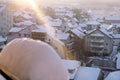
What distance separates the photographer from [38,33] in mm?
10641

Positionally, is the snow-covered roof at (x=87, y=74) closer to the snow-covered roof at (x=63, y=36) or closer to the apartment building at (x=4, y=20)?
the snow-covered roof at (x=63, y=36)

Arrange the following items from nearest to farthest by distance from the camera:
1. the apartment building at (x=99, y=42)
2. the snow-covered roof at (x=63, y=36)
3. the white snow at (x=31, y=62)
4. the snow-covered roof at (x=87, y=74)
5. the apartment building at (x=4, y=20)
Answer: the white snow at (x=31, y=62) → the snow-covered roof at (x=87, y=74) → the snow-covered roof at (x=63, y=36) → the apartment building at (x=99, y=42) → the apartment building at (x=4, y=20)

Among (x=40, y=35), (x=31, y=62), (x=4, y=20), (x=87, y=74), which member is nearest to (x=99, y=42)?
(x=40, y=35)

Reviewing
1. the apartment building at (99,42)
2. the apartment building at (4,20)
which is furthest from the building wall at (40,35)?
the apartment building at (4,20)

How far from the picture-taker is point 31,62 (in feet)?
1.21

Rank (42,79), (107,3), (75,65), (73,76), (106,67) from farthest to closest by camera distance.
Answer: (107,3) < (106,67) < (75,65) < (73,76) < (42,79)

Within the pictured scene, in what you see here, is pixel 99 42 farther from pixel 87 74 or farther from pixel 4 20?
pixel 87 74

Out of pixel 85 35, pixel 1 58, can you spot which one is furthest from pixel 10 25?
pixel 1 58

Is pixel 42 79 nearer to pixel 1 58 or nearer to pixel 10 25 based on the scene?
pixel 1 58

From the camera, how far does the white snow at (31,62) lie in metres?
0.36

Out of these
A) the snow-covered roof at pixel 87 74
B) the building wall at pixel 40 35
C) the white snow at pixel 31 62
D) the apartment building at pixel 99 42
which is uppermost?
the white snow at pixel 31 62

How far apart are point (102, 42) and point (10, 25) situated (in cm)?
458

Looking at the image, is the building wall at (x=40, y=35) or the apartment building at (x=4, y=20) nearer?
the building wall at (x=40, y=35)

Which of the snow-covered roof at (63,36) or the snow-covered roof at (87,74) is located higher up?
the snow-covered roof at (87,74)
